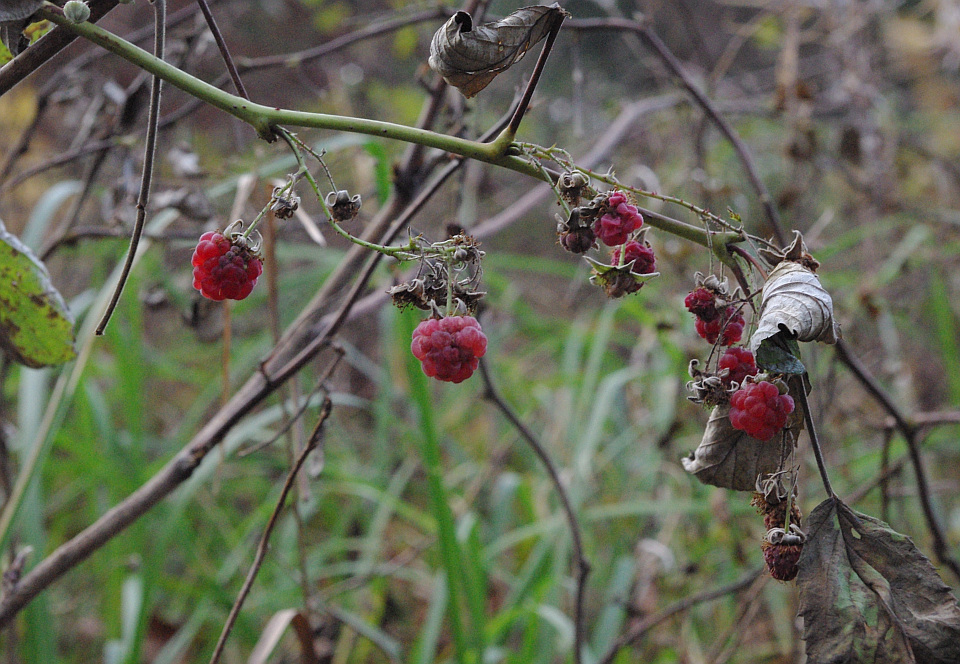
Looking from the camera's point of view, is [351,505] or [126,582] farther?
[351,505]

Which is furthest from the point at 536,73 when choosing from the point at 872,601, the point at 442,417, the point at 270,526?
the point at 442,417

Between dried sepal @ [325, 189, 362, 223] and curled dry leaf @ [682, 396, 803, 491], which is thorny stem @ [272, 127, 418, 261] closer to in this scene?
dried sepal @ [325, 189, 362, 223]

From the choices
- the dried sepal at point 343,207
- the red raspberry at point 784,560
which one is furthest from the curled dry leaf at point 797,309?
the dried sepal at point 343,207

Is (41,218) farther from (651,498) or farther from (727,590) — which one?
(651,498)

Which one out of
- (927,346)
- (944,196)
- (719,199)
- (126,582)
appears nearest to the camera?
(126,582)

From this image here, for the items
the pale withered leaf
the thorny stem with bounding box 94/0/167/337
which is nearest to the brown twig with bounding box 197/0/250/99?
the thorny stem with bounding box 94/0/167/337

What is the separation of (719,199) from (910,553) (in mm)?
1284

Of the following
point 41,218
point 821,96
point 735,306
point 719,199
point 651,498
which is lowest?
point 735,306

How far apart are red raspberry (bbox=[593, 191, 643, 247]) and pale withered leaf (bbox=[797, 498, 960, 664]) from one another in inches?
8.6

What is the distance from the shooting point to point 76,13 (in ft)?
1.29

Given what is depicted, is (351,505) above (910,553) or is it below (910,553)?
above

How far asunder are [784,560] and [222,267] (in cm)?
39

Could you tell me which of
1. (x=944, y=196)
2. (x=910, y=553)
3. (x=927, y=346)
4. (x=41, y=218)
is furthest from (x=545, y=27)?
(x=927, y=346)

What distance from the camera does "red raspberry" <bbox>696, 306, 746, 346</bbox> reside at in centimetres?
49
